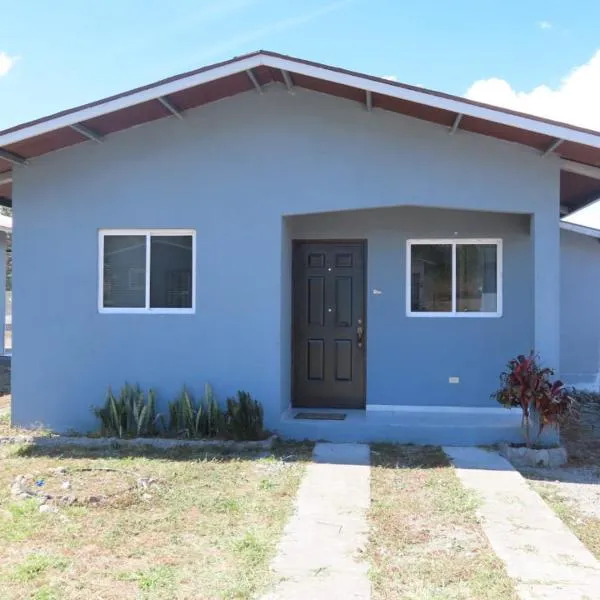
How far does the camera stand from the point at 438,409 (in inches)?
327

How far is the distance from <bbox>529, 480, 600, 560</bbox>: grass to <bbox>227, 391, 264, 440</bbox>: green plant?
3.03 metres

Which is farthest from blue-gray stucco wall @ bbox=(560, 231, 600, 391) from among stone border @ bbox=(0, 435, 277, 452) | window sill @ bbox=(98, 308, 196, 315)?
window sill @ bbox=(98, 308, 196, 315)

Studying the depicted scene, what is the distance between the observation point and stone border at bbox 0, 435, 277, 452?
699 cm

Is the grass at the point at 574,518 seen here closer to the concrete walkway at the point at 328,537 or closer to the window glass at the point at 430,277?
the concrete walkway at the point at 328,537

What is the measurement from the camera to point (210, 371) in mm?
7617

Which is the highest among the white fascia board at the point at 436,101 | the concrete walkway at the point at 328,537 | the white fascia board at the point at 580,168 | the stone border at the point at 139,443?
the white fascia board at the point at 436,101

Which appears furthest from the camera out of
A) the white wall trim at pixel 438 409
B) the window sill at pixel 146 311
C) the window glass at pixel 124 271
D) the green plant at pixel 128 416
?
the white wall trim at pixel 438 409


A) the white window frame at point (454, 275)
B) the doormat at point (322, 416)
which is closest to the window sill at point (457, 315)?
the white window frame at point (454, 275)

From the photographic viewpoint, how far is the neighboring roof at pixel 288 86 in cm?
Answer: 648

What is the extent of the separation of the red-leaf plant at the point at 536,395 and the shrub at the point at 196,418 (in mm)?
3253

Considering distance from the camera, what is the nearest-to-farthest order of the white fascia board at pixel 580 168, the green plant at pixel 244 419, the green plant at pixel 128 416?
the green plant at pixel 244 419 → the white fascia board at pixel 580 168 → the green plant at pixel 128 416

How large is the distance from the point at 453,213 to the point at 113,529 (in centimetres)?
584

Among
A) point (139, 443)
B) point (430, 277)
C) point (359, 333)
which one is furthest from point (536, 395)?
point (139, 443)

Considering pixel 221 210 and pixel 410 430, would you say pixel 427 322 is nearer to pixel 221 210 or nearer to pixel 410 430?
pixel 410 430
